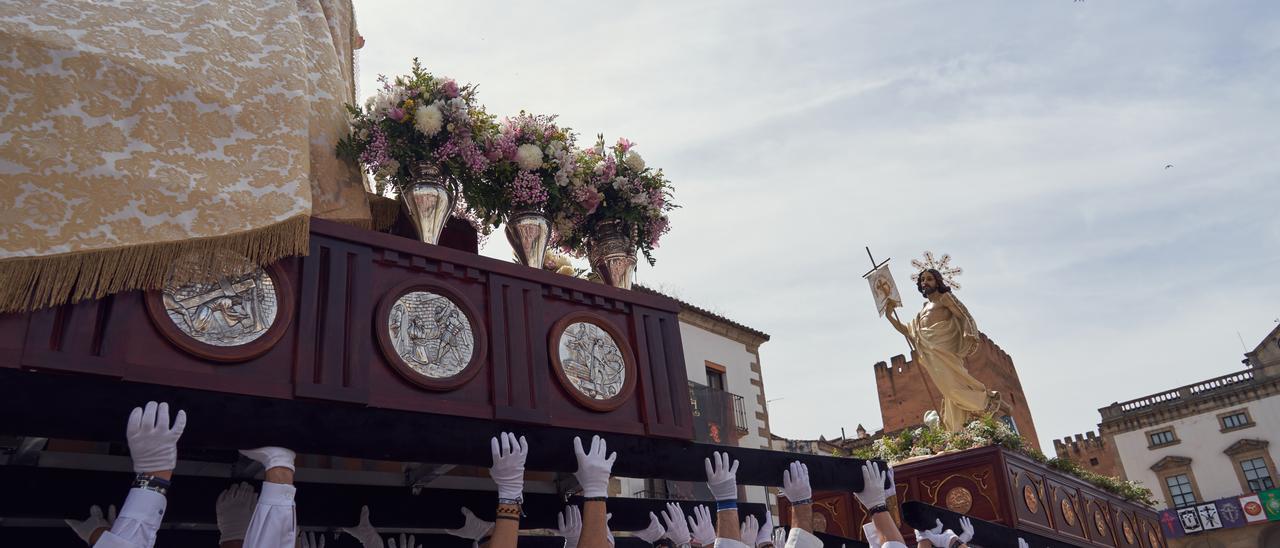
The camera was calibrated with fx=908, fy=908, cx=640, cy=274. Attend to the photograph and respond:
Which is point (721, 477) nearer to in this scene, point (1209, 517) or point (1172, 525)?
point (1209, 517)

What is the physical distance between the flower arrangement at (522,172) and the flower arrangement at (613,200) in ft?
0.47

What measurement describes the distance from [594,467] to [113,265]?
259 cm

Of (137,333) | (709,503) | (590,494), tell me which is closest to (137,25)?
(137,333)

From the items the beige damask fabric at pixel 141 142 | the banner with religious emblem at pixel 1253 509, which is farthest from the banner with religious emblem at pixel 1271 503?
the beige damask fabric at pixel 141 142

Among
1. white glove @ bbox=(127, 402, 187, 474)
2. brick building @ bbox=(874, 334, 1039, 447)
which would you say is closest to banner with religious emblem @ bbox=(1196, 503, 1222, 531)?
brick building @ bbox=(874, 334, 1039, 447)

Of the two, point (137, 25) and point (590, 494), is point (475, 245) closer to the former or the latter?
point (590, 494)

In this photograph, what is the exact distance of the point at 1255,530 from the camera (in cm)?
3494

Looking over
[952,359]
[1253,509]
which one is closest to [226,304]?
[952,359]

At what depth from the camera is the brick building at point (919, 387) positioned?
37969 mm

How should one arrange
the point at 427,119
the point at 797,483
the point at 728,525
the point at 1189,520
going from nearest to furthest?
the point at 427,119, the point at 728,525, the point at 797,483, the point at 1189,520

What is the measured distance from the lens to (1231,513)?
117 ft

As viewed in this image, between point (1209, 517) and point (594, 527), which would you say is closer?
point (594, 527)

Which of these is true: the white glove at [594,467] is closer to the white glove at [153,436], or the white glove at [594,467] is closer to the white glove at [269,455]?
the white glove at [269,455]

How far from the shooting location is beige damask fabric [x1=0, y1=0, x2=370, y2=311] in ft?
A: 12.6
